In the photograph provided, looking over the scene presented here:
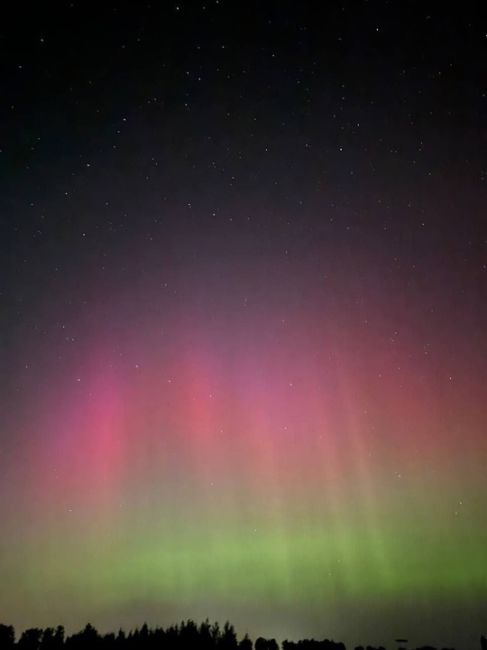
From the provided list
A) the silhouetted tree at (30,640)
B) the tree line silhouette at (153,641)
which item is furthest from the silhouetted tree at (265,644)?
the silhouetted tree at (30,640)

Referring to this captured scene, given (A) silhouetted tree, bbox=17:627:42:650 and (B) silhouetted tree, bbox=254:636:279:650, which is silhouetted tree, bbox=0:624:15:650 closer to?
(A) silhouetted tree, bbox=17:627:42:650

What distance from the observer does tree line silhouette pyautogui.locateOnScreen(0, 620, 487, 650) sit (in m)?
73.7

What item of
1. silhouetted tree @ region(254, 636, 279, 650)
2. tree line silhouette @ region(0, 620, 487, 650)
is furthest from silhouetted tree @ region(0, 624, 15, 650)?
silhouetted tree @ region(254, 636, 279, 650)

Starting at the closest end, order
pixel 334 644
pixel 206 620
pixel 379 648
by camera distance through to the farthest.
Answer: pixel 379 648
pixel 334 644
pixel 206 620

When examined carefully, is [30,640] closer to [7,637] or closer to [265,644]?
[7,637]

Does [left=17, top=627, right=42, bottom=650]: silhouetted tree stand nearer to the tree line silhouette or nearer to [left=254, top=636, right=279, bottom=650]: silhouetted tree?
the tree line silhouette

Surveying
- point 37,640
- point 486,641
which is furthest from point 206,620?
point 486,641

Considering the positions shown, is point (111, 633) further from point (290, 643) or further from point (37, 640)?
point (290, 643)

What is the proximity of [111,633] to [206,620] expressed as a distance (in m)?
14.5

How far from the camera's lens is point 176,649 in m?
76.4

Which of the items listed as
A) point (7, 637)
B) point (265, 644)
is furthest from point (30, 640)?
point (265, 644)

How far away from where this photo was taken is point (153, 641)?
80.1 m

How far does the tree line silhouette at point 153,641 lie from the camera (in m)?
73.7

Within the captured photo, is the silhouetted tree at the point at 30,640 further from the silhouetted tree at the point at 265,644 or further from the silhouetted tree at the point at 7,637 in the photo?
the silhouetted tree at the point at 265,644
